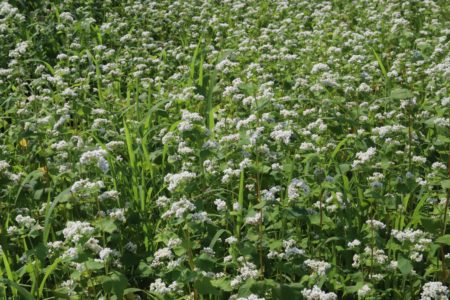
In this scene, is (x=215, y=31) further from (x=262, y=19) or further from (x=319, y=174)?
(x=319, y=174)

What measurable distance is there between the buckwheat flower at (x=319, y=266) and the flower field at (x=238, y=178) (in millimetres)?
23

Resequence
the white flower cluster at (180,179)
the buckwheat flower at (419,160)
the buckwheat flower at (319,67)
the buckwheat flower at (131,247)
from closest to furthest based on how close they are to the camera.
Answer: the white flower cluster at (180,179) → the buckwheat flower at (131,247) → the buckwheat flower at (419,160) → the buckwheat flower at (319,67)

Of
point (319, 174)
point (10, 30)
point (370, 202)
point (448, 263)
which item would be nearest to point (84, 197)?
point (319, 174)

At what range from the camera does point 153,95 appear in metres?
5.65

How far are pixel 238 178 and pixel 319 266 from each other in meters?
1.00

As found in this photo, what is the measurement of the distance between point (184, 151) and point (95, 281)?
89 cm

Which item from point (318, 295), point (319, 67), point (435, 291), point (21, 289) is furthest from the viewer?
point (319, 67)

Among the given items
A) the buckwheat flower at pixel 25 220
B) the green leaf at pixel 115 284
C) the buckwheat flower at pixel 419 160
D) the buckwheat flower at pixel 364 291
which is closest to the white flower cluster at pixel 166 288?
the green leaf at pixel 115 284

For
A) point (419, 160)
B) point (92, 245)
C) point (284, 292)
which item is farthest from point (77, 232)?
point (419, 160)

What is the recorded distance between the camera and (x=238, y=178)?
4000 mm

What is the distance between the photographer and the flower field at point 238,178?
3275 millimetres

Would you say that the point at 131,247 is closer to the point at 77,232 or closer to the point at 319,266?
the point at 77,232

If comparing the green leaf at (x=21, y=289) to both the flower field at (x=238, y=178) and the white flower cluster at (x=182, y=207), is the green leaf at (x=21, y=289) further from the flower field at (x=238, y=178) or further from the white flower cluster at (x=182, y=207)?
the white flower cluster at (x=182, y=207)

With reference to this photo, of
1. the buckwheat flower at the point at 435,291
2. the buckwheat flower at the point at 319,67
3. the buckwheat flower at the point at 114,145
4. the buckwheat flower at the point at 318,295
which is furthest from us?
the buckwheat flower at the point at 319,67
